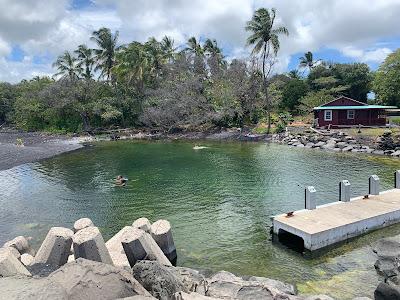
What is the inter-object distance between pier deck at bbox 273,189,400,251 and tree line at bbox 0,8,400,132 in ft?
120

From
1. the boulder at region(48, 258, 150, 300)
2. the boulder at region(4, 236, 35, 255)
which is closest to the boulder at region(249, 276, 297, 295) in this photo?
the boulder at region(48, 258, 150, 300)

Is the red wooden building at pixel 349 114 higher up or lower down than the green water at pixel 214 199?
higher up

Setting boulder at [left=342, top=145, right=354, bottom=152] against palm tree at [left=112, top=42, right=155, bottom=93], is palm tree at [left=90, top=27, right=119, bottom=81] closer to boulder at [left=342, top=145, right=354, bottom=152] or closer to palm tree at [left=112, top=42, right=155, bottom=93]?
palm tree at [left=112, top=42, right=155, bottom=93]

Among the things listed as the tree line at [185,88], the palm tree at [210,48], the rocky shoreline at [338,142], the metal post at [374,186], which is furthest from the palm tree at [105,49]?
the metal post at [374,186]

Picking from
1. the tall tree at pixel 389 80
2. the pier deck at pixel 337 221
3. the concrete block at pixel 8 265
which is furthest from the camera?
the tall tree at pixel 389 80

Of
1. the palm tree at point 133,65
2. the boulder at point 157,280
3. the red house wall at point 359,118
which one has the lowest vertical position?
the boulder at point 157,280

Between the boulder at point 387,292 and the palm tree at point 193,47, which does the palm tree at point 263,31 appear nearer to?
the palm tree at point 193,47

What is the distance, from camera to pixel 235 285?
9.18 meters

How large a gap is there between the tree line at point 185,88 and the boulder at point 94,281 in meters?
47.1

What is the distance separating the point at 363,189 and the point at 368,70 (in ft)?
187

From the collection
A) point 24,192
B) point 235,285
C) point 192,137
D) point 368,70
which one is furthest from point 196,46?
point 235,285

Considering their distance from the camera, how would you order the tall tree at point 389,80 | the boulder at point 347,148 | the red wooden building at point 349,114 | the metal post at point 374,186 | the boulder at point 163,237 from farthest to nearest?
the tall tree at point 389,80
the red wooden building at point 349,114
the boulder at point 347,148
the metal post at point 374,186
the boulder at point 163,237

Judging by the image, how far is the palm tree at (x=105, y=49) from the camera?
6544 centimetres

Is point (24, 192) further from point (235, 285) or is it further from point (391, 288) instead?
point (391, 288)
